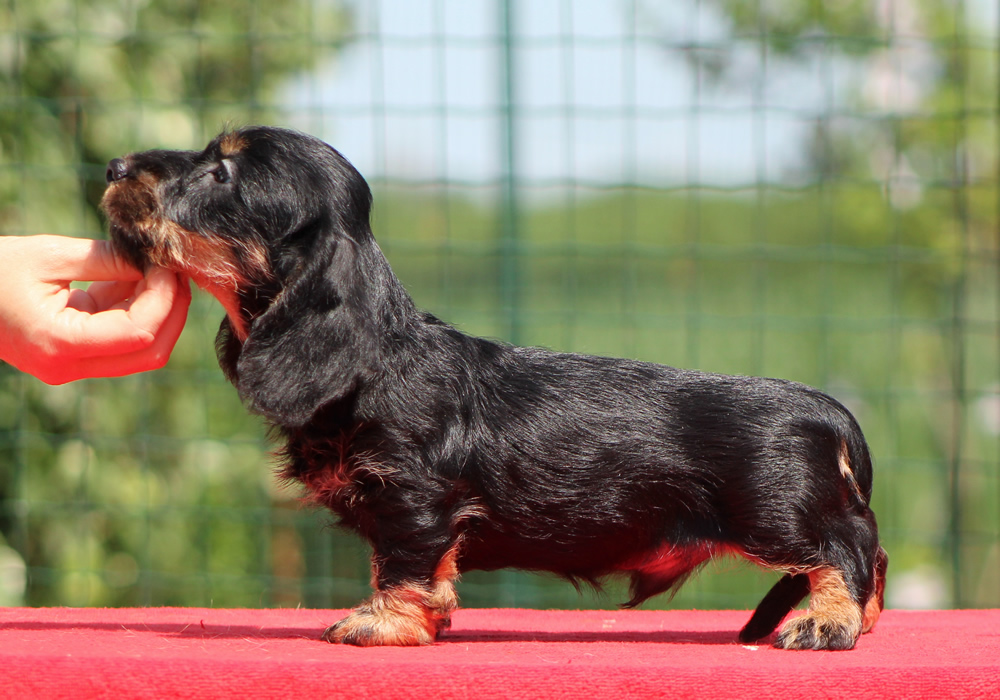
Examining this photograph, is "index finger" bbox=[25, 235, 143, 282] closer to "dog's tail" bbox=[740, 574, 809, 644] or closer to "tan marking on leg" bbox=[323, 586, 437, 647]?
"tan marking on leg" bbox=[323, 586, 437, 647]

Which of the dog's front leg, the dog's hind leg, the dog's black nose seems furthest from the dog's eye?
the dog's hind leg

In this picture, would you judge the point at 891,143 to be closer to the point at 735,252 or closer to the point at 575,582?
the point at 735,252

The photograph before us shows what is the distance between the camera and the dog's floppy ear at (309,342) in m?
2.56

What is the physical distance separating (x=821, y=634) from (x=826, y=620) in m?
0.04

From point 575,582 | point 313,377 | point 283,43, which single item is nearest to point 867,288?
point 283,43

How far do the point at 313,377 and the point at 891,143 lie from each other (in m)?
4.06

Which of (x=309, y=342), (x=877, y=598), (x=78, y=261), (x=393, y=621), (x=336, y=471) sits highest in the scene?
(x=78, y=261)

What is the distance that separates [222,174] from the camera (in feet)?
8.76

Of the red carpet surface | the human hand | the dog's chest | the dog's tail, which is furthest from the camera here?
the dog's tail

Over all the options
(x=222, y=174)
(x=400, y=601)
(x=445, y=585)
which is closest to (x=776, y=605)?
(x=445, y=585)

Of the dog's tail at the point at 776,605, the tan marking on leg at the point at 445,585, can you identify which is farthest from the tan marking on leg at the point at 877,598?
the tan marking on leg at the point at 445,585

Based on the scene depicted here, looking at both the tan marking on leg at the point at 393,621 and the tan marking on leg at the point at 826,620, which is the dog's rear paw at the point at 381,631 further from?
the tan marking on leg at the point at 826,620

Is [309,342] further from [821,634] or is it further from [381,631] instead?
[821,634]

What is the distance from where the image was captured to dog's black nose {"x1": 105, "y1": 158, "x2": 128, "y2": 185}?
2629mm
